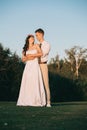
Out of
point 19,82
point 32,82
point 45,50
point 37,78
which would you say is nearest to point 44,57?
point 45,50

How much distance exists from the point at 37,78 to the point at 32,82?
0.21 meters

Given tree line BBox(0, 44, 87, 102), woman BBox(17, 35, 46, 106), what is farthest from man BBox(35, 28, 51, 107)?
tree line BBox(0, 44, 87, 102)

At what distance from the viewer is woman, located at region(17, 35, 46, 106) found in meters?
12.2

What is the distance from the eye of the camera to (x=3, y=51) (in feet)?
108

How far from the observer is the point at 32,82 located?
12.4 metres

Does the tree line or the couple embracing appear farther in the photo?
the tree line

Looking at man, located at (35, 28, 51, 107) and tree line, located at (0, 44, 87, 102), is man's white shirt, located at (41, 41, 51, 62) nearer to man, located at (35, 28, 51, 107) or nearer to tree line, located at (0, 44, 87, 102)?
man, located at (35, 28, 51, 107)

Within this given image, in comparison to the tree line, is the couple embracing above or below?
above

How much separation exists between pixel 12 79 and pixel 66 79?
210 inches

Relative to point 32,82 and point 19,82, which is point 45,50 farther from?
point 19,82

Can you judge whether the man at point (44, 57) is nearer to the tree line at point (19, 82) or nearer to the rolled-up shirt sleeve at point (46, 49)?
the rolled-up shirt sleeve at point (46, 49)

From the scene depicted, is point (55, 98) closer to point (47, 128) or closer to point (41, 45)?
point (41, 45)

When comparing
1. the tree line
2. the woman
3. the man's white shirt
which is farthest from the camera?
the tree line

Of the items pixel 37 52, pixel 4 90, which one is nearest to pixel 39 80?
pixel 37 52
